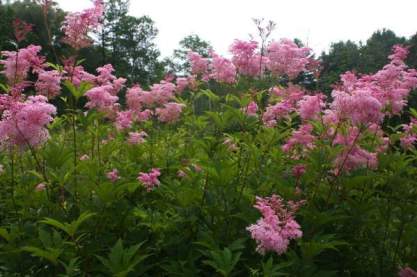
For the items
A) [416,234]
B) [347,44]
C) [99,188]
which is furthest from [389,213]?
[347,44]

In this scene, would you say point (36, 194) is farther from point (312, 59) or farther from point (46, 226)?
point (312, 59)

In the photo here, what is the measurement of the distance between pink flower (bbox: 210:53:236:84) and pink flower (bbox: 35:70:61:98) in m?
1.94

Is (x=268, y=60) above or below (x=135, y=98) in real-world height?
above

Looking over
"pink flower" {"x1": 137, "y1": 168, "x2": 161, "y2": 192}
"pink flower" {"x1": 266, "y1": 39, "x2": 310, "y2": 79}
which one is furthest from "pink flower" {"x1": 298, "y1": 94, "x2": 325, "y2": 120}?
"pink flower" {"x1": 137, "y1": 168, "x2": 161, "y2": 192}

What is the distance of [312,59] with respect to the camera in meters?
5.41

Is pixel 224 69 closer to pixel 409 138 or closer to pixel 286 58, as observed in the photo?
pixel 286 58

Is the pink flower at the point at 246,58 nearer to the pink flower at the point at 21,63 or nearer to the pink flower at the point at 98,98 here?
the pink flower at the point at 98,98

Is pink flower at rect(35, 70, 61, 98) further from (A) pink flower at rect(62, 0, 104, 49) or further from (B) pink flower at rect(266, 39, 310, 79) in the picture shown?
(B) pink flower at rect(266, 39, 310, 79)

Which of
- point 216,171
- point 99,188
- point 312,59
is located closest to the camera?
point 99,188

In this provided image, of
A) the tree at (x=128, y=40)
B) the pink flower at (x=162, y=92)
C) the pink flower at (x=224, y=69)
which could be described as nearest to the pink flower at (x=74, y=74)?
the pink flower at (x=162, y=92)

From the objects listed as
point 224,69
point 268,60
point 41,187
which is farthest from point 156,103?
point 41,187

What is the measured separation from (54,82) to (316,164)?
2.62 meters

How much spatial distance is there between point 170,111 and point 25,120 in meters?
2.89

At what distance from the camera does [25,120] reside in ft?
12.5
